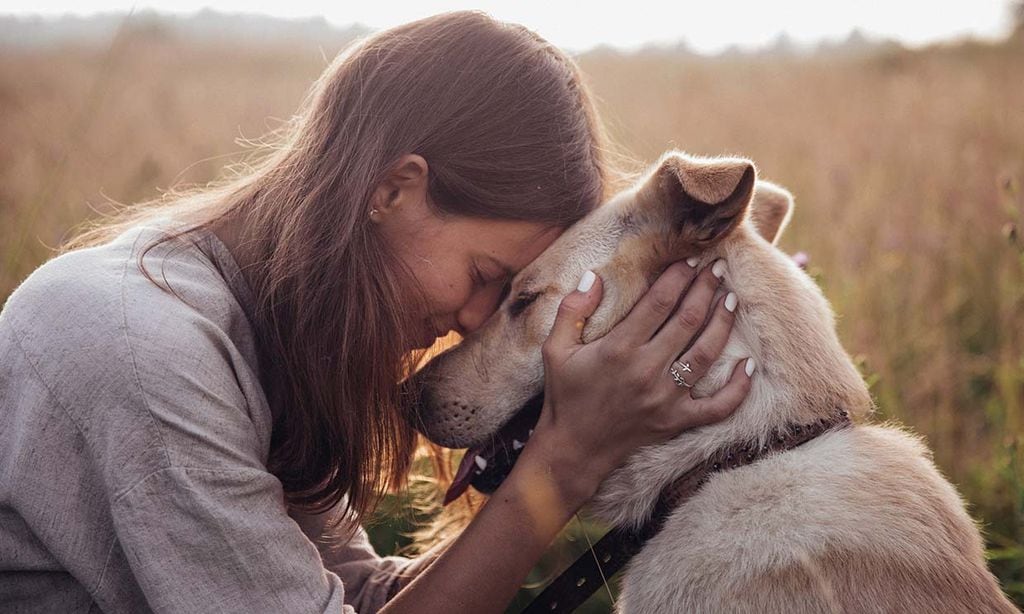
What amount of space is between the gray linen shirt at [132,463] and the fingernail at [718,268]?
1204mm

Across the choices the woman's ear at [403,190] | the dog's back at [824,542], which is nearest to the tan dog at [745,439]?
the dog's back at [824,542]

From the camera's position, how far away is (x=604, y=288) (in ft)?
7.71

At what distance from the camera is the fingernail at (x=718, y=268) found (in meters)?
2.27

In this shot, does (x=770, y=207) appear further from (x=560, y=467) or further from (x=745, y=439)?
(x=560, y=467)

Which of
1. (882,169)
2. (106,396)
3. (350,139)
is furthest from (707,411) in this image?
(882,169)

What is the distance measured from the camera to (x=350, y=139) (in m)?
2.24

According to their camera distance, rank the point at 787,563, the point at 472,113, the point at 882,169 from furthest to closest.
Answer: the point at 882,169
the point at 472,113
the point at 787,563

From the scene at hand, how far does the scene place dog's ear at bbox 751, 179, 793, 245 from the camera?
2844 mm

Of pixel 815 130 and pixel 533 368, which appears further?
pixel 815 130

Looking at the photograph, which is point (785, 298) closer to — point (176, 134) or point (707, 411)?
point (707, 411)

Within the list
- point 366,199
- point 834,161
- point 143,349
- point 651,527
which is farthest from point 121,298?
point 834,161

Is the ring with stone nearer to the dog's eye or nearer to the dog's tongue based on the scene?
the dog's eye

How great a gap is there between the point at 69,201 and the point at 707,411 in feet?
14.7

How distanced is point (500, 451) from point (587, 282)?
0.58 meters
